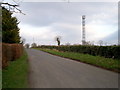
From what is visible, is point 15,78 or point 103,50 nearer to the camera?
point 15,78

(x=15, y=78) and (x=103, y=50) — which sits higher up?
(x=103, y=50)

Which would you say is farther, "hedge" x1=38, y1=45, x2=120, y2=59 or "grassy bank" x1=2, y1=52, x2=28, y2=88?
"hedge" x1=38, y1=45, x2=120, y2=59

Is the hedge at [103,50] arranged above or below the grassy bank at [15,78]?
above

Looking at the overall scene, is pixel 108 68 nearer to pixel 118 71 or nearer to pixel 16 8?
pixel 118 71

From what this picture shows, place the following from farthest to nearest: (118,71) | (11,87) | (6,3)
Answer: (118,71) → (6,3) → (11,87)

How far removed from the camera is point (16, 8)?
11.0 meters

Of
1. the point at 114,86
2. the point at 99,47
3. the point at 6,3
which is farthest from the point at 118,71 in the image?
the point at 99,47

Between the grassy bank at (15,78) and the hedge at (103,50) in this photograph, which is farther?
the hedge at (103,50)

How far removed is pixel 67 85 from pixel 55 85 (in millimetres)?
533

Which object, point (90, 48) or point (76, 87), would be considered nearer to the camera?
point (76, 87)

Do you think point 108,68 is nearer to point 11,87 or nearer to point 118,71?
point 118,71

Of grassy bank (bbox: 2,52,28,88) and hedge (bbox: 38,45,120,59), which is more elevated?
hedge (bbox: 38,45,120,59)

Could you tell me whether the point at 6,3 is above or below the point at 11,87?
above

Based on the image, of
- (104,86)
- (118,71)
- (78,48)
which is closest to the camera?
(104,86)
